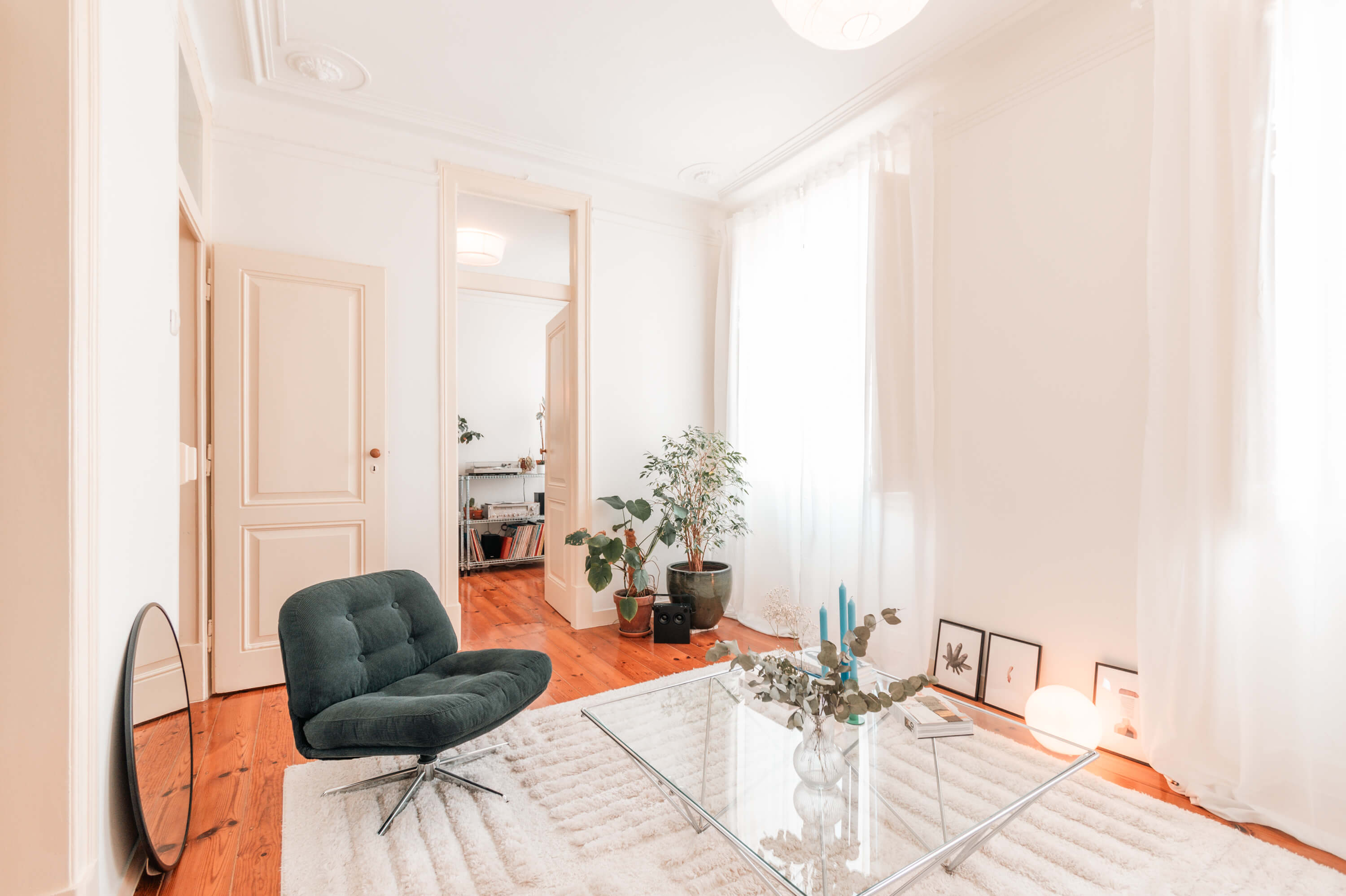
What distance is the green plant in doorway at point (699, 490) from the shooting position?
396 centimetres

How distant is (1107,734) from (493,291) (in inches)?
145

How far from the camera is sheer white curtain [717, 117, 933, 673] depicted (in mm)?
3045


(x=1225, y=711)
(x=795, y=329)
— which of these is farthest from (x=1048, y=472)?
(x=795, y=329)

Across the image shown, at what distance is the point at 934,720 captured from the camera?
5.90 feet

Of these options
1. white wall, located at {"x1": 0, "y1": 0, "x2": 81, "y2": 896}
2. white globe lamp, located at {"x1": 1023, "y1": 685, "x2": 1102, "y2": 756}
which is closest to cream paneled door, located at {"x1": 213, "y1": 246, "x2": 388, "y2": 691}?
white wall, located at {"x1": 0, "y1": 0, "x2": 81, "y2": 896}

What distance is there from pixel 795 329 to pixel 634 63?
1.69 m

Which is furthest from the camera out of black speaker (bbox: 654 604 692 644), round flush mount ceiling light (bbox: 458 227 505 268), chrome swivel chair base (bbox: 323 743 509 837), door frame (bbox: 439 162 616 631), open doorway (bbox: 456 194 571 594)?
open doorway (bbox: 456 194 571 594)

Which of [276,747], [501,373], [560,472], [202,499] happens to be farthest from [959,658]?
[501,373]

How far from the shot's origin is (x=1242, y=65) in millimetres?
1954

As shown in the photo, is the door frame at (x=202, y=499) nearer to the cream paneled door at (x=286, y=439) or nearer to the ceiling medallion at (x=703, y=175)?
the cream paneled door at (x=286, y=439)

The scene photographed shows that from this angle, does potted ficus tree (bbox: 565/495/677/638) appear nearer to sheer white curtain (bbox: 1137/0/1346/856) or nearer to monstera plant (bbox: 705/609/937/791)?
monstera plant (bbox: 705/609/937/791)

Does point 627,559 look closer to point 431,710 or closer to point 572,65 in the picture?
point 431,710

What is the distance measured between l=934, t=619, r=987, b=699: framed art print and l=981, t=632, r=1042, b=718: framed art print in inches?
1.7

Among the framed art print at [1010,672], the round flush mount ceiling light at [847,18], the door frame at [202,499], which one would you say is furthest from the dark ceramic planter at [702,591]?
the round flush mount ceiling light at [847,18]
